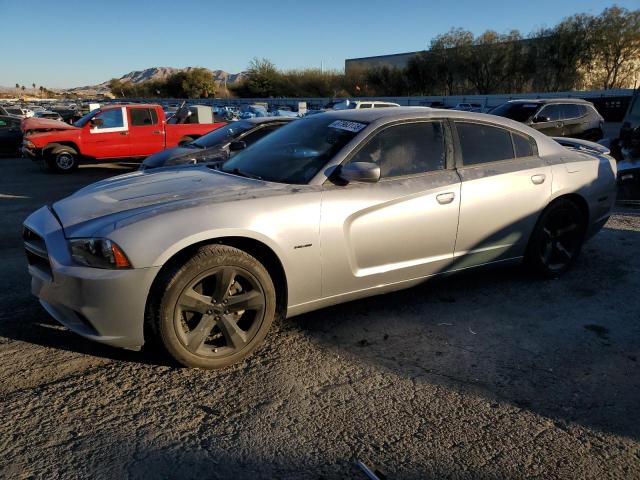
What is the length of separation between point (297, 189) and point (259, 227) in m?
0.43

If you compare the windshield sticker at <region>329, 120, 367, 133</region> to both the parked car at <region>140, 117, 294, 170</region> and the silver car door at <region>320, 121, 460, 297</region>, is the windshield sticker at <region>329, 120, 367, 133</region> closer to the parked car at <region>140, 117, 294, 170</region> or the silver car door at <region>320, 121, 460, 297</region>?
the silver car door at <region>320, 121, 460, 297</region>

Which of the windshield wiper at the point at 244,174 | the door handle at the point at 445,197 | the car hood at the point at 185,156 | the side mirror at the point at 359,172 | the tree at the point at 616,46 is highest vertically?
the tree at the point at 616,46

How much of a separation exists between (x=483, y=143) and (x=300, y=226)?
191 centimetres

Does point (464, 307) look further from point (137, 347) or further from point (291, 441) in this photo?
point (137, 347)

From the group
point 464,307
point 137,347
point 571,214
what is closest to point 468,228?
point 464,307

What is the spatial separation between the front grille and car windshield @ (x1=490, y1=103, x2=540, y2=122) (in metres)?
11.1

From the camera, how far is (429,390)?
2.85m

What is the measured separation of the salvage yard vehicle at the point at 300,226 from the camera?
9.11 feet

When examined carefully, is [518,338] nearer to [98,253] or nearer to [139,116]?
[98,253]

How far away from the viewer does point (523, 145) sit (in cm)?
436

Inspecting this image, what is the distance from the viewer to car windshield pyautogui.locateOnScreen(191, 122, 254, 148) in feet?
28.0

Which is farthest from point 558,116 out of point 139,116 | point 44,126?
point 44,126

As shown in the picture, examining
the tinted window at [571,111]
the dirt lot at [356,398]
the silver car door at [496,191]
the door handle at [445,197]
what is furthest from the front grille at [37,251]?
the tinted window at [571,111]

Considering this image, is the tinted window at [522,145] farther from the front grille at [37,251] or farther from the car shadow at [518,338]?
the front grille at [37,251]
